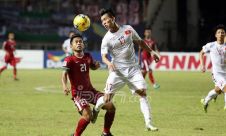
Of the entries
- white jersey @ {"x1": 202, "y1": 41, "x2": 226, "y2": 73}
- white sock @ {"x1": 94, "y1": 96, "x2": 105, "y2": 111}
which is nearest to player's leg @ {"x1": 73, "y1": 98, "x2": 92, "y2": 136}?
white sock @ {"x1": 94, "y1": 96, "x2": 105, "y2": 111}

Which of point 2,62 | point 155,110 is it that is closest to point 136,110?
point 155,110

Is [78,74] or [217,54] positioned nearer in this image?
[78,74]

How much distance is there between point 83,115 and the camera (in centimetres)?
1126

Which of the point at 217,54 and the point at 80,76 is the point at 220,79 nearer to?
the point at 217,54

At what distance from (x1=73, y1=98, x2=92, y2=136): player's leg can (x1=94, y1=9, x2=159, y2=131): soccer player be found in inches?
51.5

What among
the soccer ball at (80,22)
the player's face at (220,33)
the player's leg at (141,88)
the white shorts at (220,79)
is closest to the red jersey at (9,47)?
the white shorts at (220,79)

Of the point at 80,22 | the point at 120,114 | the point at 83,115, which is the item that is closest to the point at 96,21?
the point at 120,114

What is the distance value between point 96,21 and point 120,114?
96.0ft

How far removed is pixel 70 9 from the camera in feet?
150

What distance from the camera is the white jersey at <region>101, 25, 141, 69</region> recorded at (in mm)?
12805

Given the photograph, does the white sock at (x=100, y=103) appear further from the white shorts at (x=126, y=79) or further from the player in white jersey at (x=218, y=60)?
the player in white jersey at (x=218, y=60)

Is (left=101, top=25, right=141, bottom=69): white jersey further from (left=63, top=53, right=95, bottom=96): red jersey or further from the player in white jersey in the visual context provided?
the player in white jersey

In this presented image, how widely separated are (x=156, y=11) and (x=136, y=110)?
30.3 meters

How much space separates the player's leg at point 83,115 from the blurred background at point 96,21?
33.2 meters
